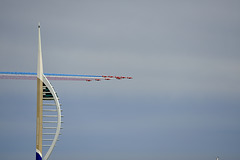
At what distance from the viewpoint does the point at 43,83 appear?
5935 inches

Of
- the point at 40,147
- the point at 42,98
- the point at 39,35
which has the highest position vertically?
the point at 39,35

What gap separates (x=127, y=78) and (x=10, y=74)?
24.3 meters

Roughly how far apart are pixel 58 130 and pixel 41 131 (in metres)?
4.59

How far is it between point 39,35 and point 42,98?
1337 centimetres

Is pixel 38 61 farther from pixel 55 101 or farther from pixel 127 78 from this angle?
pixel 127 78

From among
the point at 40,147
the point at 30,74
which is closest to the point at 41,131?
the point at 40,147

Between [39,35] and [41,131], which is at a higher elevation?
[39,35]

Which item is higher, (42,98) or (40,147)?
(42,98)

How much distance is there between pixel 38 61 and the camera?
151 metres

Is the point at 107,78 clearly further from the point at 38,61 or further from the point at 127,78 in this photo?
the point at 38,61

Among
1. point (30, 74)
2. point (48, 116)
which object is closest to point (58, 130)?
point (48, 116)

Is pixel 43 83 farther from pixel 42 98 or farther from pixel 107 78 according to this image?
pixel 107 78

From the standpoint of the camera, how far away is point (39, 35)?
495ft

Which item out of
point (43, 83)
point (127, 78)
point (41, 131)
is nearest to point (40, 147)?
point (41, 131)
